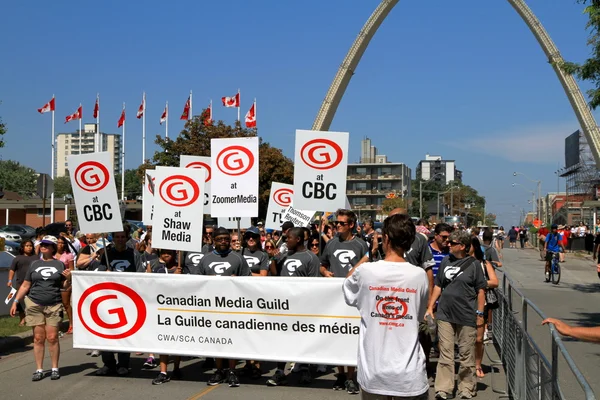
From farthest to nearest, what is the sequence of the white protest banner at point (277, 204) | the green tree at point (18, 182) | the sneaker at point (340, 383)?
the green tree at point (18, 182) → the white protest banner at point (277, 204) → the sneaker at point (340, 383)

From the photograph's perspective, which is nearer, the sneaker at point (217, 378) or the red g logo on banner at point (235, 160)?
the sneaker at point (217, 378)

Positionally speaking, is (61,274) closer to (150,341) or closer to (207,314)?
(150,341)

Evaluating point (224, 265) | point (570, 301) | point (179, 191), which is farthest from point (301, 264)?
point (570, 301)

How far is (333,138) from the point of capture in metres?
10.6

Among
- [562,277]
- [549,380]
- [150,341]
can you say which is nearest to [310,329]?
[150,341]

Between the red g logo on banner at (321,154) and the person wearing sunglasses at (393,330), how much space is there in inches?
242

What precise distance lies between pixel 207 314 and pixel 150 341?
869mm

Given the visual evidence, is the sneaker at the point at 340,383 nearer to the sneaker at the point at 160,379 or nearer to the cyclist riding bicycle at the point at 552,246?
the sneaker at the point at 160,379

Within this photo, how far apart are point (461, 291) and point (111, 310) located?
4.47 metres

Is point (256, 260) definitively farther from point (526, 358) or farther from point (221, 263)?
point (526, 358)

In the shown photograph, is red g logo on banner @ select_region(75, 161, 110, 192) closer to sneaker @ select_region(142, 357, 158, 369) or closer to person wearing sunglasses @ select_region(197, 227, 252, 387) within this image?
person wearing sunglasses @ select_region(197, 227, 252, 387)

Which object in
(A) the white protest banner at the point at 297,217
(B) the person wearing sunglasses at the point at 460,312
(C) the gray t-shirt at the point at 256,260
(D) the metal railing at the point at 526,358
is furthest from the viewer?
(A) the white protest banner at the point at 297,217

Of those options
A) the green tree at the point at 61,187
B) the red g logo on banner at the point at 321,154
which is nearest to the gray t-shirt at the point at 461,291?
the red g logo on banner at the point at 321,154

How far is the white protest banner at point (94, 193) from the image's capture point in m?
9.77
